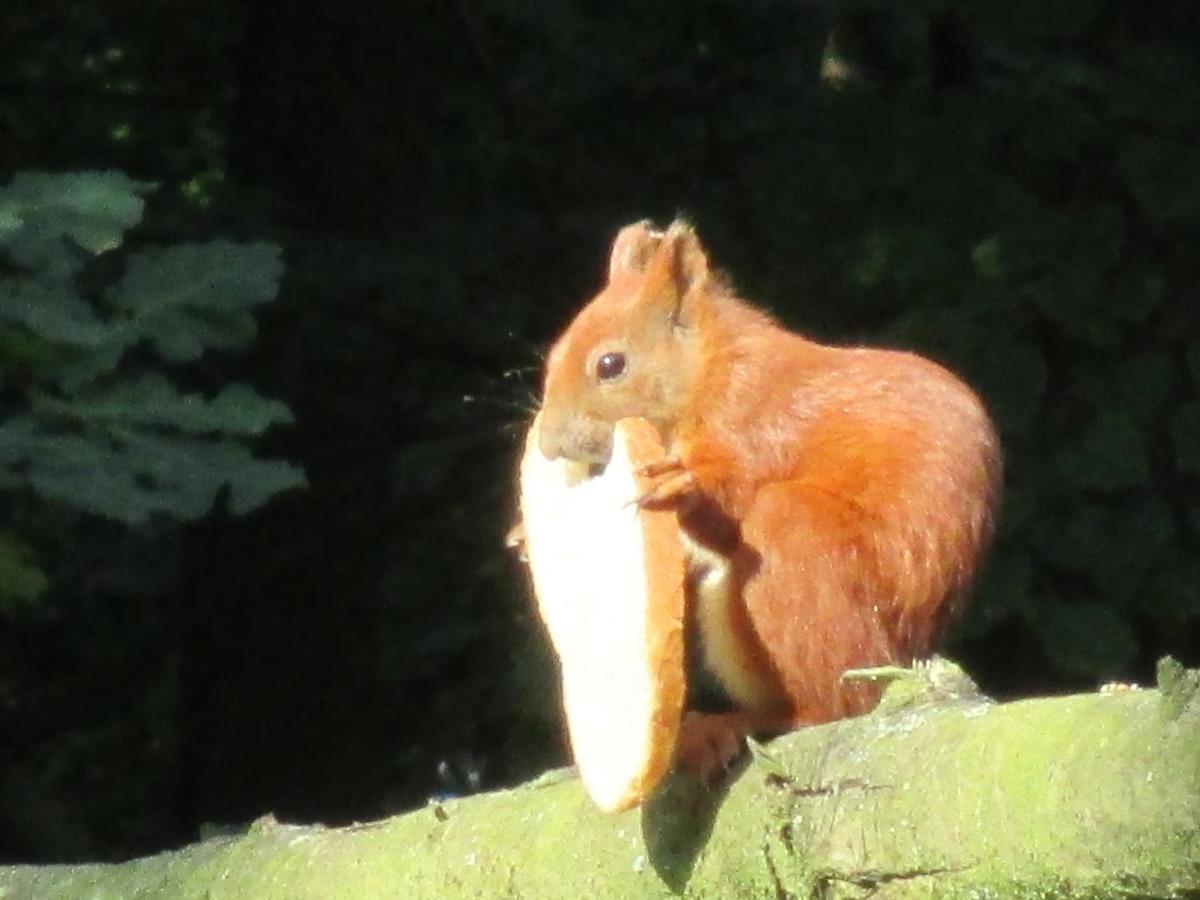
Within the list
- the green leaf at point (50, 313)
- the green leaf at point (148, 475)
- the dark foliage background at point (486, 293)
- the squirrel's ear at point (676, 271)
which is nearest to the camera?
the squirrel's ear at point (676, 271)

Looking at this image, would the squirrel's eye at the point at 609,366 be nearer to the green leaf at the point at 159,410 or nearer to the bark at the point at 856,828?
the bark at the point at 856,828

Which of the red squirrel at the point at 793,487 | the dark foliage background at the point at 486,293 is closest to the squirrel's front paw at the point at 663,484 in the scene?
the red squirrel at the point at 793,487

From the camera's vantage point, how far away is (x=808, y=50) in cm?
514

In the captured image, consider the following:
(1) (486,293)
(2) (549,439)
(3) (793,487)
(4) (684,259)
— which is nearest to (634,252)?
(4) (684,259)

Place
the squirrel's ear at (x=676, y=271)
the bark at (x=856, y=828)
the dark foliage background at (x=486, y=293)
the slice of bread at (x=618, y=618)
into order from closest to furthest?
the bark at (x=856, y=828) < the slice of bread at (x=618, y=618) < the squirrel's ear at (x=676, y=271) < the dark foliage background at (x=486, y=293)

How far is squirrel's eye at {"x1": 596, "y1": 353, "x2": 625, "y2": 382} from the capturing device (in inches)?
107

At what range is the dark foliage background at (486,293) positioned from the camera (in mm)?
3844

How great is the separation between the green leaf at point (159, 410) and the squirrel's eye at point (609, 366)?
3.15 ft

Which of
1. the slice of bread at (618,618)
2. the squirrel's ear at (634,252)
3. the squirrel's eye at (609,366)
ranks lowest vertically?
the squirrel's eye at (609,366)

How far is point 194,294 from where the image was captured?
12.0ft

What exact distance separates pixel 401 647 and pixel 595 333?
2.48 m

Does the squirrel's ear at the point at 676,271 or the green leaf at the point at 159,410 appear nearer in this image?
the squirrel's ear at the point at 676,271

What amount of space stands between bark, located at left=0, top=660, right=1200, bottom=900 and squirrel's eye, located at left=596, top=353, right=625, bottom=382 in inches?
27.8

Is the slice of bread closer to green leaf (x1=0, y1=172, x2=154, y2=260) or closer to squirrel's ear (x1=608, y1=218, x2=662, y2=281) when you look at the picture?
squirrel's ear (x1=608, y1=218, x2=662, y2=281)
